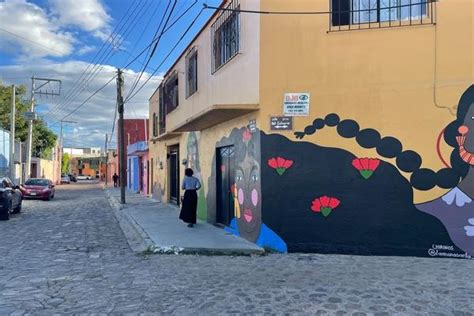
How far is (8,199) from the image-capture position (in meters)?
16.2

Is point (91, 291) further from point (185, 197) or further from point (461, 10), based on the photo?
point (461, 10)

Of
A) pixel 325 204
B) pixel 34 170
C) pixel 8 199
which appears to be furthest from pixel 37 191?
pixel 34 170

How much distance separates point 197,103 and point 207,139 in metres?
1.51

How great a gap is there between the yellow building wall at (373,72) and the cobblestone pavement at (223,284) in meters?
2.19

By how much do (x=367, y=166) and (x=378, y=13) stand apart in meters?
3.03

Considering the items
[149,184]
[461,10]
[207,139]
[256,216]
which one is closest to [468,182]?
[461,10]

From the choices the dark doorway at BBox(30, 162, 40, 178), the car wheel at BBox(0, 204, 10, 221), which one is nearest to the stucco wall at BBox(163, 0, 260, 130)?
the car wheel at BBox(0, 204, 10, 221)

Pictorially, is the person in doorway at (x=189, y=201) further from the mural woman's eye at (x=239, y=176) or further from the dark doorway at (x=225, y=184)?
the mural woman's eye at (x=239, y=176)

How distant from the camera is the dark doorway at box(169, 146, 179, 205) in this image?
20000mm

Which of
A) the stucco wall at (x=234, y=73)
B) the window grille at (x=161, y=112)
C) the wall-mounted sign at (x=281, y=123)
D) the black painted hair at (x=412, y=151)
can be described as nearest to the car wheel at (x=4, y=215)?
the stucco wall at (x=234, y=73)

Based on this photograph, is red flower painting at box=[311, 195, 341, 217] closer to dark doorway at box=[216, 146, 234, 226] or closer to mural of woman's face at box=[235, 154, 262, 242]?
mural of woman's face at box=[235, 154, 262, 242]

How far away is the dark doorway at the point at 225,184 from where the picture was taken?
11859 mm

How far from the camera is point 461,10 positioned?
8781 mm

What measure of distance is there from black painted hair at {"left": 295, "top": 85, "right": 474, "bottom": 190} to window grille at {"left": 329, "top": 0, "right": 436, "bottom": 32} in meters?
1.69
